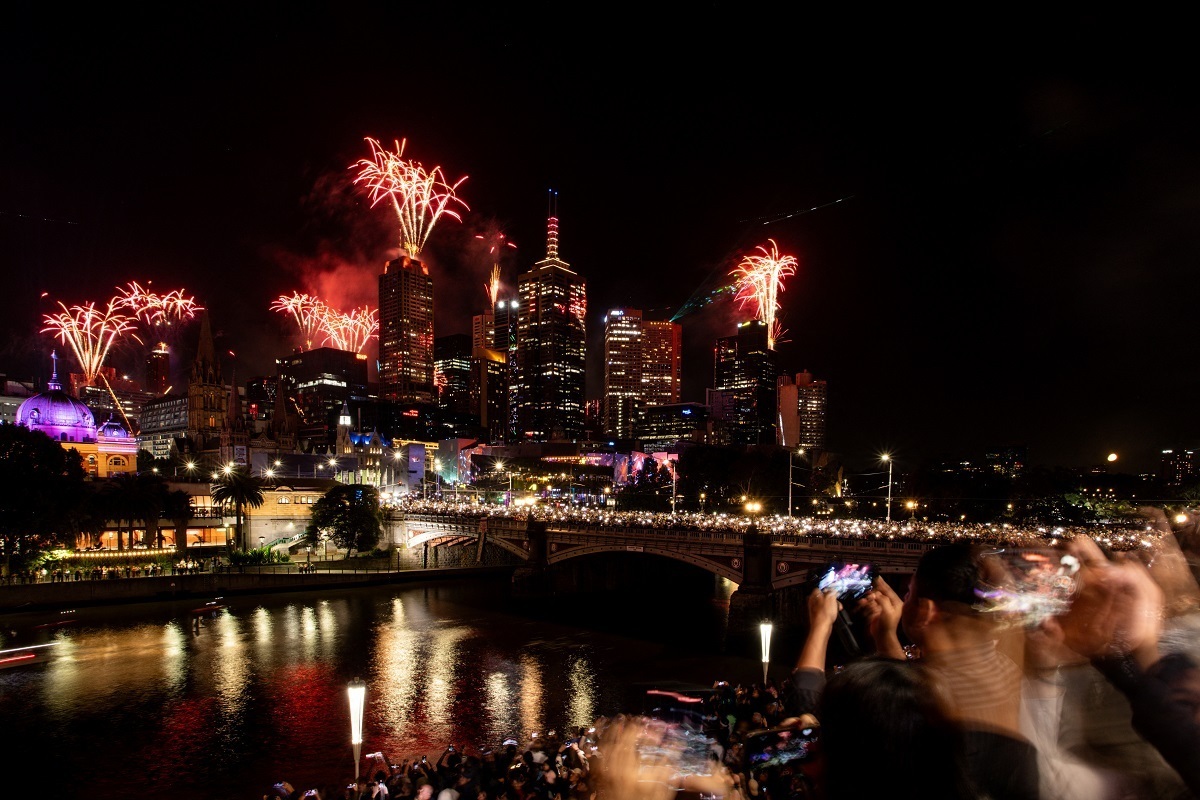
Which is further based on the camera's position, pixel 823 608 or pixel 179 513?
pixel 179 513

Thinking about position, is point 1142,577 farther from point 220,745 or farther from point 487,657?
point 487,657

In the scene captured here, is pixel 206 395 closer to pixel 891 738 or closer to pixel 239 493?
pixel 239 493

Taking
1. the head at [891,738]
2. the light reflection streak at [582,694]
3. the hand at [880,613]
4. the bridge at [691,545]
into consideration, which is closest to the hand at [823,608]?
the hand at [880,613]

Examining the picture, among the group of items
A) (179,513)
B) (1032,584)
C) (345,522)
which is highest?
(1032,584)

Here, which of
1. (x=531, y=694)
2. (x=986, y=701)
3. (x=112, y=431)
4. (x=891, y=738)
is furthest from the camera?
(x=112, y=431)

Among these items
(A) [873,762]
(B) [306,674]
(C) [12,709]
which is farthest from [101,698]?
(A) [873,762]

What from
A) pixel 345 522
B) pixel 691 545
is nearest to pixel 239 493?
pixel 345 522
